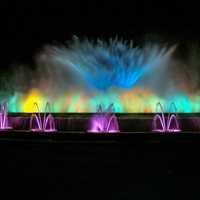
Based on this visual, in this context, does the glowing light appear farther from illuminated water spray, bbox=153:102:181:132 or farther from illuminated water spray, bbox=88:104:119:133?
illuminated water spray, bbox=153:102:181:132

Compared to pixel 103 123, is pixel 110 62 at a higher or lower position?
higher

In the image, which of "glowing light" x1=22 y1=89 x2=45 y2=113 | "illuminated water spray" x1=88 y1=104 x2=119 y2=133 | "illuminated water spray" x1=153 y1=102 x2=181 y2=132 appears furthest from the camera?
"glowing light" x1=22 y1=89 x2=45 y2=113

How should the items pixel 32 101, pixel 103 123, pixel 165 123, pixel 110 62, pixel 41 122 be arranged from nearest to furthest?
pixel 165 123 < pixel 103 123 < pixel 41 122 < pixel 32 101 < pixel 110 62

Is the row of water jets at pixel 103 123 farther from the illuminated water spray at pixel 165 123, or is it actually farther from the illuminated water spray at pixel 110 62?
the illuminated water spray at pixel 110 62

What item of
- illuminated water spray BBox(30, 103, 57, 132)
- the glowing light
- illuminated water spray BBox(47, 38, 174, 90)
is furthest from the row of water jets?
illuminated water spray BBox(47, 38, 174, 90)

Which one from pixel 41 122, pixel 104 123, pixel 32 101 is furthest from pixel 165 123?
pixel 32 101

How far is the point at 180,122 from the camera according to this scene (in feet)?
45.6

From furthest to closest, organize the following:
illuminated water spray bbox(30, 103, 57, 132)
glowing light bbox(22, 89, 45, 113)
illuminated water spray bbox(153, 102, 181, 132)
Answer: glowing light bbox(22, 89, 45, 113), illuminated water spray bbox(30, 103, 57, 132), illuminated water spray bbox(153, 102, 181, 132)

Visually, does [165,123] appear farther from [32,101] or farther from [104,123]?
[32,101]

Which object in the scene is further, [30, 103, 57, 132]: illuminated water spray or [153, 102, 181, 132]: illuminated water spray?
[30, 103, 57, 132]: illuminated water spray

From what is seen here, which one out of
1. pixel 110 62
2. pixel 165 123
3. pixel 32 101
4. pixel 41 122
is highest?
pixel 110 62
